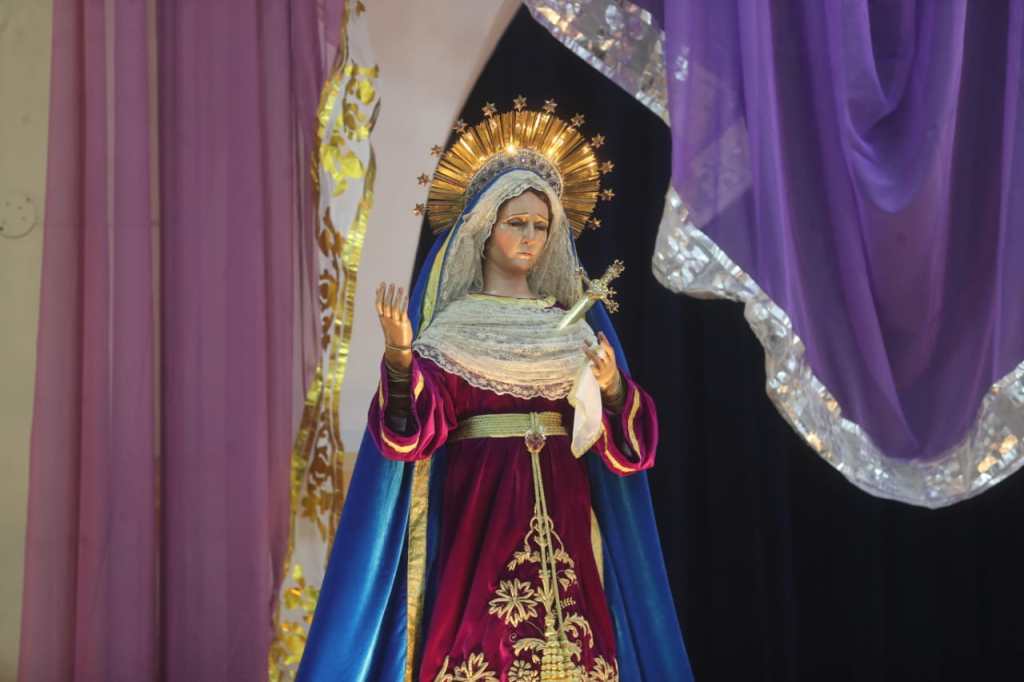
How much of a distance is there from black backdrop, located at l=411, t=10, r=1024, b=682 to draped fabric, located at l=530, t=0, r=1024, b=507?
66 centimetres

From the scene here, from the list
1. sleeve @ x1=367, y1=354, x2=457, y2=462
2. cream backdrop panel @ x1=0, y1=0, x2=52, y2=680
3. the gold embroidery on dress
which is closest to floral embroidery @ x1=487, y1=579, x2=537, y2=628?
the gold embroidery on dress

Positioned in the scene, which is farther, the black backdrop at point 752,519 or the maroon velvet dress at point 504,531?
the black backdrop at point 752,519

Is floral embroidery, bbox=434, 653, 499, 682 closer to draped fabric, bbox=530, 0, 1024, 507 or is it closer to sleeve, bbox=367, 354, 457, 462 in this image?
sleeve, bbox=367, 354, 457, 462

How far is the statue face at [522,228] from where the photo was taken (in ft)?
9.12

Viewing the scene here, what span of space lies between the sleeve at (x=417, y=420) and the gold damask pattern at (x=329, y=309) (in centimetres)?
39

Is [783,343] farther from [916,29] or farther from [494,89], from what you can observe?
[494,89]

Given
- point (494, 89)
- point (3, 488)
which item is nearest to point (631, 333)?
point (494, 89)

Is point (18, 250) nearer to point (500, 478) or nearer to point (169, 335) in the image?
point (169, 335)

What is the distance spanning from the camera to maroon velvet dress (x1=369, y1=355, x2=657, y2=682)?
248 centimetres

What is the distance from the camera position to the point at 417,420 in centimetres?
257

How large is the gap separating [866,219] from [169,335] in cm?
158

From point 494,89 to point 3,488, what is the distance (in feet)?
5.28

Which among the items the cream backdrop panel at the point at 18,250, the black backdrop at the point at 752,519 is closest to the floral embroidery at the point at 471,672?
the black backdrop at the point at 752,519

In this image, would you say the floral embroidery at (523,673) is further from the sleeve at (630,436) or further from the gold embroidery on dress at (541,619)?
the sleeve at (630,436)
